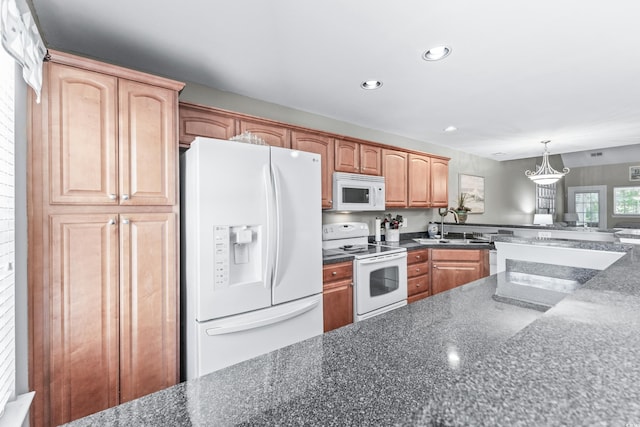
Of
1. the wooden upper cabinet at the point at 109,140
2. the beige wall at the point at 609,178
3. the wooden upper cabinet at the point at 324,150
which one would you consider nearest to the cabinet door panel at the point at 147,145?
the wooden upper cabinet at the point at 109,140

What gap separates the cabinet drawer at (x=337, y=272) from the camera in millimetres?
2521

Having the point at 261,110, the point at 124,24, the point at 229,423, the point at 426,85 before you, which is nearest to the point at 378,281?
the point at 426,85

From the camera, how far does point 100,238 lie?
60.7 inches

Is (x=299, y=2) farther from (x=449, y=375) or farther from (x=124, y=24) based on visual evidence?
(x=449, y=375)

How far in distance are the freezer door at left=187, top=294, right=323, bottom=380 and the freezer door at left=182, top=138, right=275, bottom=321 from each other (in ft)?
0.22

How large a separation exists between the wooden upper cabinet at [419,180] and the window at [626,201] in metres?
6.46

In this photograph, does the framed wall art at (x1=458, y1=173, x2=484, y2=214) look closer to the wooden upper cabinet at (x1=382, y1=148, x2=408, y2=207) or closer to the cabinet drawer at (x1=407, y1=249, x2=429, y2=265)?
the wooden upper cabinet at (x1=382, y1=148, x2=408, y2=207)

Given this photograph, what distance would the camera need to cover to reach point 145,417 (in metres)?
0.64

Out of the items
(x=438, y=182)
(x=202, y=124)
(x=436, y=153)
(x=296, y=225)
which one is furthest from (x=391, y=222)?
(x=202, y=124)

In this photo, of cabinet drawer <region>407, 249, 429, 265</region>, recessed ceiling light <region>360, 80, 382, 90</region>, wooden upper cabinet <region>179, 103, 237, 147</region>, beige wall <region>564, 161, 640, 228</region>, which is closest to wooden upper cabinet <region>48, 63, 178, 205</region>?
wooden upper cabinet <region>179, 103, 237, 147</region>

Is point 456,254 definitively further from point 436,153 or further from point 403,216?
point 436,153

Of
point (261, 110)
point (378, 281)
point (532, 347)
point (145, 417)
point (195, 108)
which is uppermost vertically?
point (261, 110)

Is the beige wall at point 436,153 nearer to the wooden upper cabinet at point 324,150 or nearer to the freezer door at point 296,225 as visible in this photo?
the wooden upper cabinet at point 324,150

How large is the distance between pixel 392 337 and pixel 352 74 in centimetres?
194
